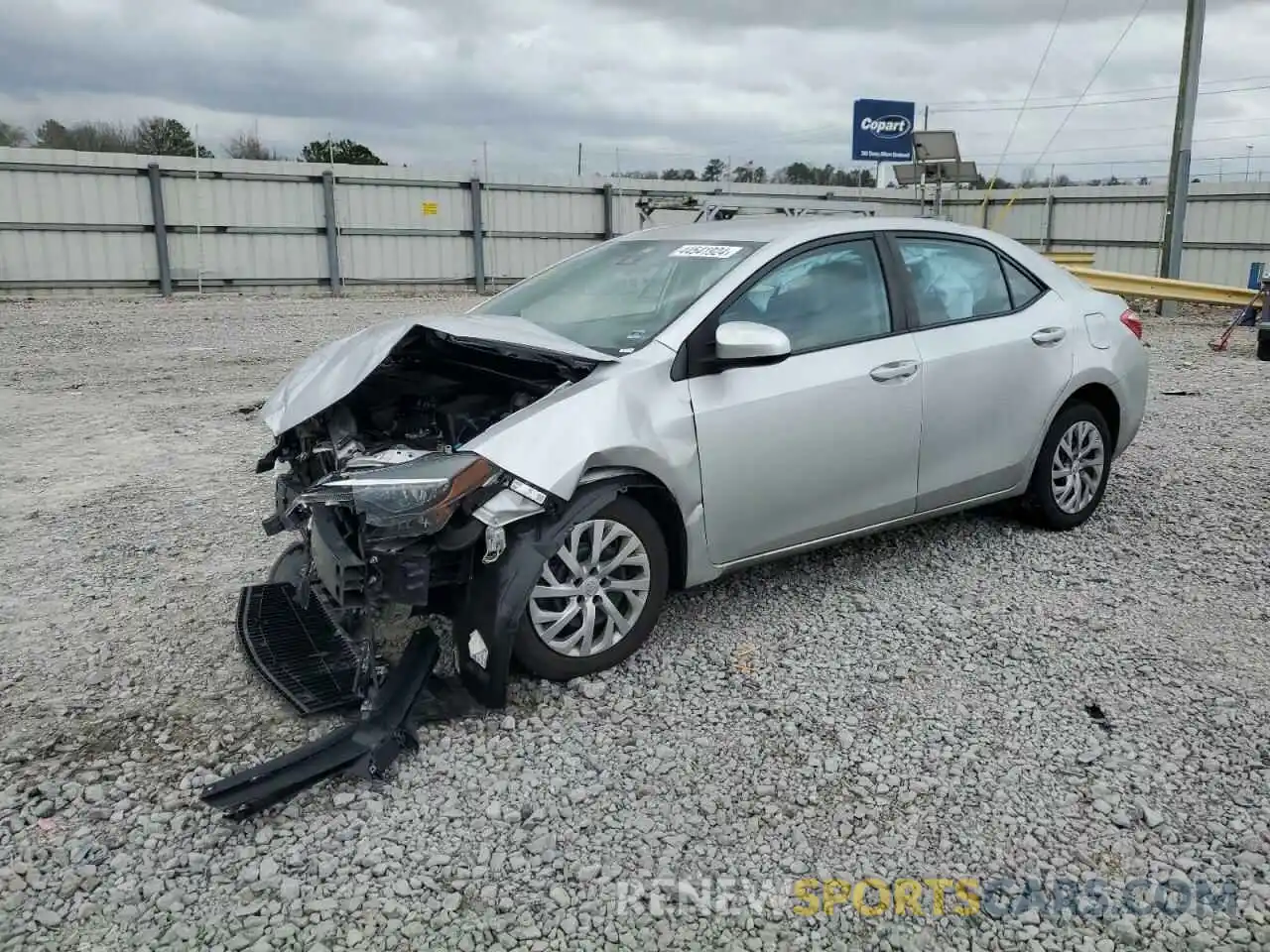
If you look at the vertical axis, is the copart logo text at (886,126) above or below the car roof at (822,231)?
above

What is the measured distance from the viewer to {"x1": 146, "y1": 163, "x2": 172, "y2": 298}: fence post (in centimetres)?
2025

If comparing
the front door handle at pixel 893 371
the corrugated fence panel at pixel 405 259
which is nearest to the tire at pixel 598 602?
the front door handle at pixel 893 371

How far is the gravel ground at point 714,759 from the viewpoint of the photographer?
269 centimetres

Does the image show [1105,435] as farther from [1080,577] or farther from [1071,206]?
[1071,206]

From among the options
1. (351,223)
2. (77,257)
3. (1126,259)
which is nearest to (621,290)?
(77,257)

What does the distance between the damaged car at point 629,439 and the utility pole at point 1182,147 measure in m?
14.2

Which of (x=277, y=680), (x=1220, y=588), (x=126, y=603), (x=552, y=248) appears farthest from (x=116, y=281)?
(x=1220, y=588)

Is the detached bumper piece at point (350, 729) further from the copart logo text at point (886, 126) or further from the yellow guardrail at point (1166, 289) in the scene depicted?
the copart logo text at point (886, 126)

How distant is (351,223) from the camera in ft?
73.0

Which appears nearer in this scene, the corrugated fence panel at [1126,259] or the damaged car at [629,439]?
the damaged car at [629,439]

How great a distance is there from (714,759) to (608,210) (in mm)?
22338

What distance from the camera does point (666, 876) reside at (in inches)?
111

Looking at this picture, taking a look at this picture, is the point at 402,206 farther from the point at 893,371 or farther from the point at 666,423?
the point at 666,423

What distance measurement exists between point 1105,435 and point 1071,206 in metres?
18.6
